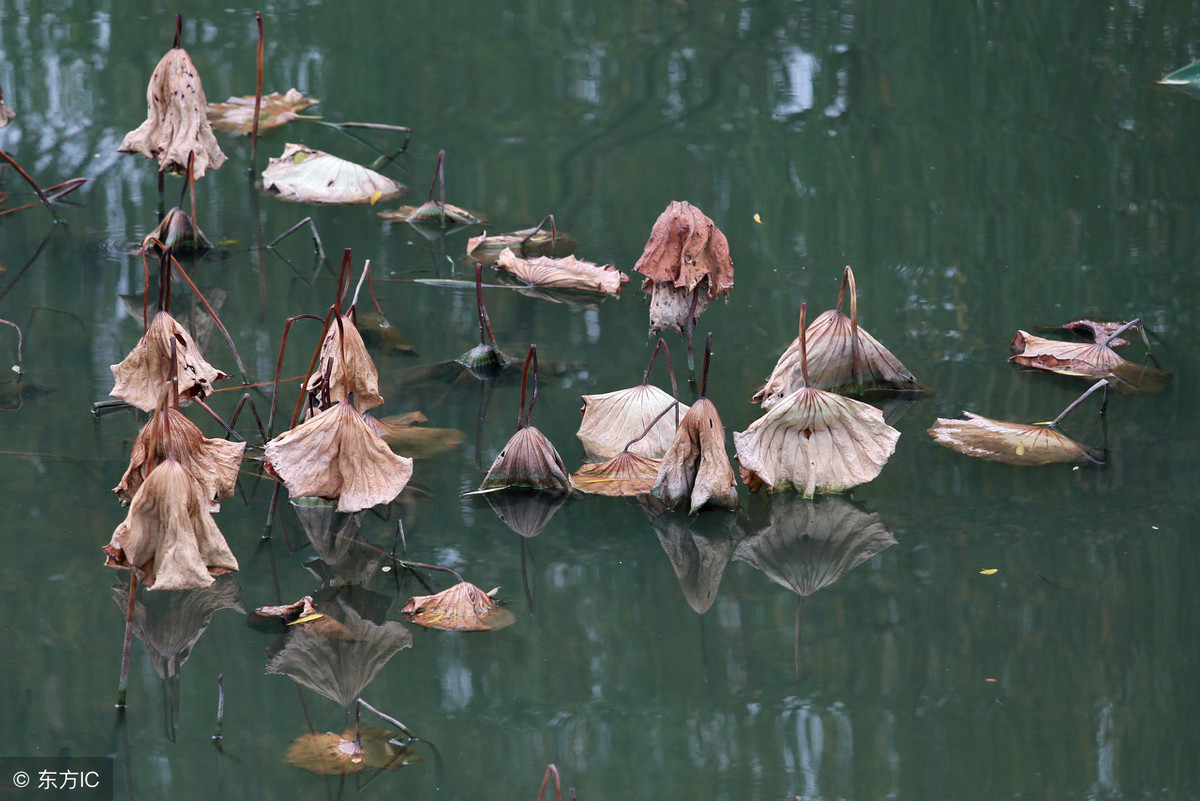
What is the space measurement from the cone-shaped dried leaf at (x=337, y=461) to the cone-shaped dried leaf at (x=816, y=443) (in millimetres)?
464

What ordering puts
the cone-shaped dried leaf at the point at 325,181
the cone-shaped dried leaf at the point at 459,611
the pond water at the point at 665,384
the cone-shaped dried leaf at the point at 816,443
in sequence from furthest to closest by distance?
the cone-shaped dried leaf at the point at 325,181, the cone-shaped dried leaf at the point at 816,443, the cone-shaped dried leaf at the point at 459,611, the pond water at the point at 665,384

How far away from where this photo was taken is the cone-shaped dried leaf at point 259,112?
3.21 metres

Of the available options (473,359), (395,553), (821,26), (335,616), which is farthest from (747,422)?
(821,26)

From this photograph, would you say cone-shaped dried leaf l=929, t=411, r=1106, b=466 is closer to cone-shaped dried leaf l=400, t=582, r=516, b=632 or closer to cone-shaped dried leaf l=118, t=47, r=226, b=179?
cone-shaped dried leaf l=400, t=582, r=516, b=632

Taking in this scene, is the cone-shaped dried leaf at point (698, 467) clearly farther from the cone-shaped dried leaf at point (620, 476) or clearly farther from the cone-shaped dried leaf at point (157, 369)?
the cone-shaped dried leaf at point (157, 369)

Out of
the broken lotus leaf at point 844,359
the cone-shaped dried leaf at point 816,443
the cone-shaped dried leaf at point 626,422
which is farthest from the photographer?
the broken lotus leaf at point 844,359

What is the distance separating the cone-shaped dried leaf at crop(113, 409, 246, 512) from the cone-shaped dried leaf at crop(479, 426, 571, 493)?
0.36 meters

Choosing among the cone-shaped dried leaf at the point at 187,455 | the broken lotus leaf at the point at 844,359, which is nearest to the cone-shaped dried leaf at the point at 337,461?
the cone-shaped dried leaf at the point at 187,455

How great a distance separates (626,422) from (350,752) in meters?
0.73

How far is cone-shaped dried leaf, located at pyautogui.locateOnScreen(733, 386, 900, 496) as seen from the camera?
1710 millimetres

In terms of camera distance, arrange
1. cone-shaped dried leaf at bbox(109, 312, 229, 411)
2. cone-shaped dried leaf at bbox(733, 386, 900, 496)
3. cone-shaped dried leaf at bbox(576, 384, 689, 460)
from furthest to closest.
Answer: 1. cone-shaped dried leaf at bbox(576, 384, 689, 460)
2. cone-shaped dried leaf at bbox(733, 386, 900, 496)
3. cone-shaped dried leaf at bbox(109, 312, 229, 411)

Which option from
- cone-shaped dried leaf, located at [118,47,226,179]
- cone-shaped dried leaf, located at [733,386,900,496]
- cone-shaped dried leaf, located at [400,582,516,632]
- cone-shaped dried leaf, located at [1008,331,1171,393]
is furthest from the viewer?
cone-shaped dried leaf, located at [118,47,226,179]

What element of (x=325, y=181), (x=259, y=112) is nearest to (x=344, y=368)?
(x=325, y=181)

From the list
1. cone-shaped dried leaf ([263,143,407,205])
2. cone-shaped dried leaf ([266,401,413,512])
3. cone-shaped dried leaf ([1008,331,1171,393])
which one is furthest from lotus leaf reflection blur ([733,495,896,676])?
cone-shaped dried leaf ([263,143,407,205])
